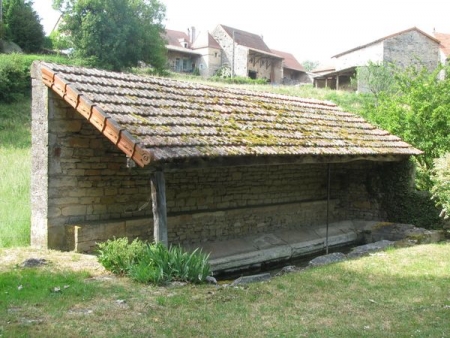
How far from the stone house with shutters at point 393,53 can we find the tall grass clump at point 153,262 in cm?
3469

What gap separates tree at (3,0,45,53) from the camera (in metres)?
35.1

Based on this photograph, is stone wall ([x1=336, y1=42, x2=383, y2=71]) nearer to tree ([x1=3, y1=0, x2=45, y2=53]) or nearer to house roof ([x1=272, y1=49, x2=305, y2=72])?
house roof ([x1=272, y1=49, x2=305, y2=72])

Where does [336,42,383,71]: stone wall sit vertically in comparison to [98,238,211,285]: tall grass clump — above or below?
above

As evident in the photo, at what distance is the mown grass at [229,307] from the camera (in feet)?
17.1

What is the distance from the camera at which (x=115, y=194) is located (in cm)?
956

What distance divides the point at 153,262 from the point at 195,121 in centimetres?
312

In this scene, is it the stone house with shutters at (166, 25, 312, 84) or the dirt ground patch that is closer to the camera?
the dirt ground patch

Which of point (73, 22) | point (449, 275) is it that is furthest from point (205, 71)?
point (449, 275)

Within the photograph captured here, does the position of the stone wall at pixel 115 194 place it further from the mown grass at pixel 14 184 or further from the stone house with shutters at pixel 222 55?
the stone house with shutters at pixel 222 55

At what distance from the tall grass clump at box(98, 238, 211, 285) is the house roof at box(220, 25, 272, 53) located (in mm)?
50082

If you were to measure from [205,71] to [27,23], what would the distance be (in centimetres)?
2319

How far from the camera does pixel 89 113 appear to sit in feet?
26.5

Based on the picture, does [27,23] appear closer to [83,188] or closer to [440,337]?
[83,188]

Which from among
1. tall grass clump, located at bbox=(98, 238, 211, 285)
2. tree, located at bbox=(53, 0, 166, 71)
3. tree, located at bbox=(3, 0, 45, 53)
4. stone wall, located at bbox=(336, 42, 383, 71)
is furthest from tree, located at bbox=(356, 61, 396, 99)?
tall grass clump, located at bbox=(98, 238, 211, 285)
